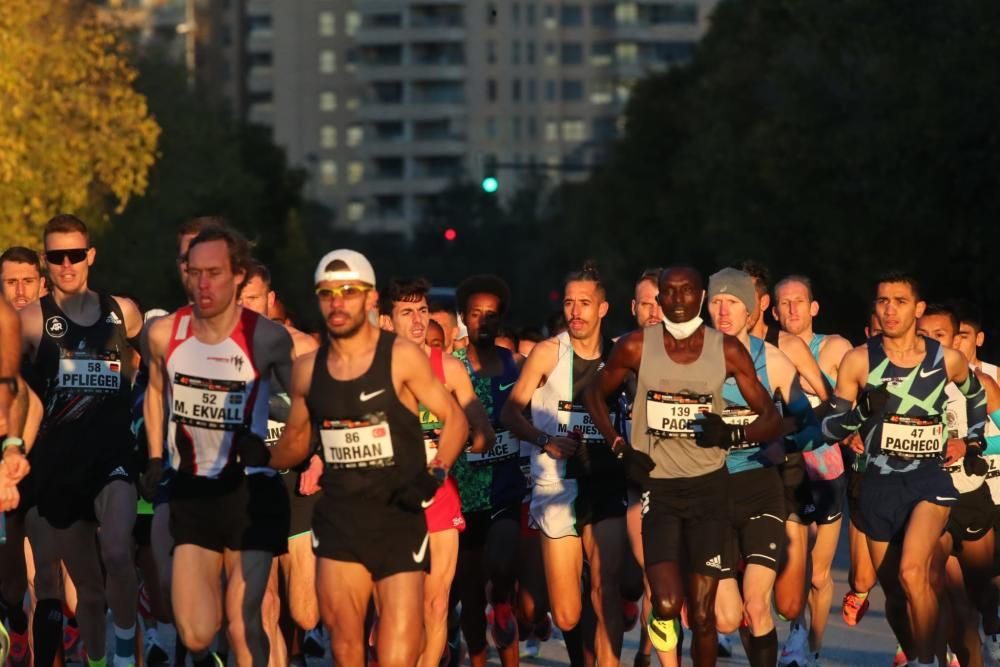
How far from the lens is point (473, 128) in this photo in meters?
174

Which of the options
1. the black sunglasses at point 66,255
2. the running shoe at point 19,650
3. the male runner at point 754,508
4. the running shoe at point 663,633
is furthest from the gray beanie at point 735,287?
the running shoe at point 19,650

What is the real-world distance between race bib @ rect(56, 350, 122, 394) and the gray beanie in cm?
311

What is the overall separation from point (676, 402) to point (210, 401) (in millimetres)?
2190

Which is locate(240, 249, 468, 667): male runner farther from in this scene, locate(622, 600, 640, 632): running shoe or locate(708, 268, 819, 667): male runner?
locate(622, 600, 640, 632): running shoe

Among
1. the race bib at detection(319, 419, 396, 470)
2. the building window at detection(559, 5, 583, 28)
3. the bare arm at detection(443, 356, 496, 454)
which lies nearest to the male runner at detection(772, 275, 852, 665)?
the bare arm at detection(443, 356, 496, 454)

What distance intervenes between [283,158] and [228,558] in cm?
9132

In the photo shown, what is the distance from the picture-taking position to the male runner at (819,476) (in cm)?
1370

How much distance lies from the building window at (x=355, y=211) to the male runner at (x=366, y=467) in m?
170

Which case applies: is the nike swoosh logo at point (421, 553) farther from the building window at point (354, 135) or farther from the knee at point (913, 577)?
the building window at point (354, 135)

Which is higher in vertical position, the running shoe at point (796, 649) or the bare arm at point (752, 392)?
the bare arm at point (752, 392)

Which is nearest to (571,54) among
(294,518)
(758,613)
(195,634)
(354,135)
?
(354,135)

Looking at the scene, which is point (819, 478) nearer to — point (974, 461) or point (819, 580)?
point (819, 580)

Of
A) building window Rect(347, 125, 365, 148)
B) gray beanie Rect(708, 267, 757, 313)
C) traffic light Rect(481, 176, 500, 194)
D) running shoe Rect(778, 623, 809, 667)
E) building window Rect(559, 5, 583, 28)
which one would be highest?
building window Rect(559, 5, 583, 28)

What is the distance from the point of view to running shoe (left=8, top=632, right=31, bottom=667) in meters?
12.5
